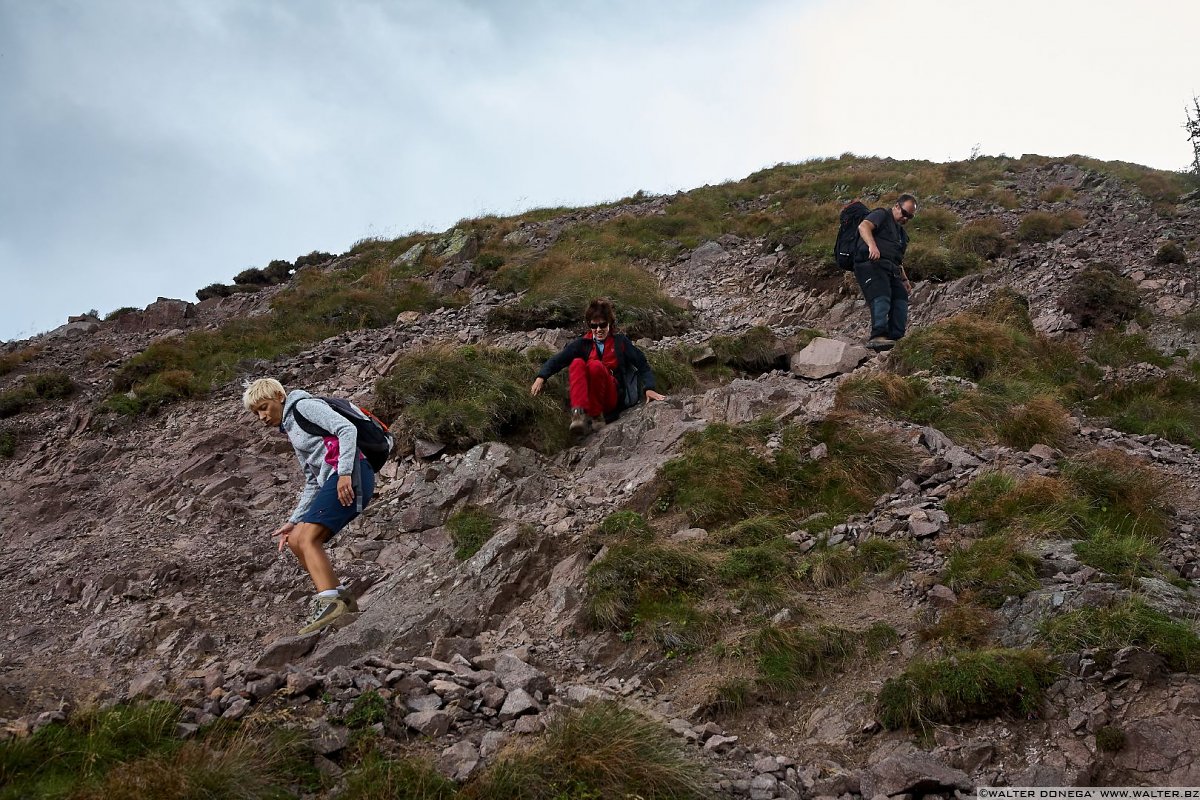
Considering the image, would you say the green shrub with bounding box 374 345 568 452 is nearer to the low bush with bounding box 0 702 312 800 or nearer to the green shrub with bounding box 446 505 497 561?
the green shrub with bounding box 446 505 497 561

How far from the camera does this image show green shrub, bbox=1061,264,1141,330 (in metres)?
12.3

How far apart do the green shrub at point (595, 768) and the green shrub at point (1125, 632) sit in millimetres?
2376

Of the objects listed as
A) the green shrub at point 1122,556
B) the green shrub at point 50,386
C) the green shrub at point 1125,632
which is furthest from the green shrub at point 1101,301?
the green shrub at point 50,386

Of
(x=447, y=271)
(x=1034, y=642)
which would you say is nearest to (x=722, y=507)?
(x=1034, y=642)

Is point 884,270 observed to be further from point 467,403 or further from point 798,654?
point 798,654

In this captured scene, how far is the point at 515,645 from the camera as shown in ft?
20.5

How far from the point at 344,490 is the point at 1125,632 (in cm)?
521

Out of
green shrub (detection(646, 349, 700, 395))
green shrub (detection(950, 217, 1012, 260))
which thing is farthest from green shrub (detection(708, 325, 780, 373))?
green shrub (detection(950, 217, 1012, 260))

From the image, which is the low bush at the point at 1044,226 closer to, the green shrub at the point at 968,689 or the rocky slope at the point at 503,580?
the rocky slope at the point at 503,580

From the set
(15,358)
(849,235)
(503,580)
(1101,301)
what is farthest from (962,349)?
(15,358)

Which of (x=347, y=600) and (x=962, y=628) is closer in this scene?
(x=962, y=628)

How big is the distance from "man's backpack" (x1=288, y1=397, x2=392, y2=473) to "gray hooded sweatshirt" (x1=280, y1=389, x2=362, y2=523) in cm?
4

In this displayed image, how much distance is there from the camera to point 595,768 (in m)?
3.97

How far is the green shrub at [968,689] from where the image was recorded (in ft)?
14.6
